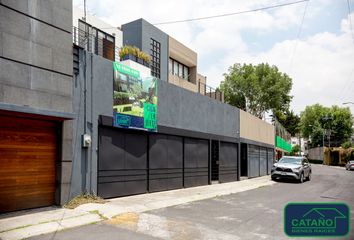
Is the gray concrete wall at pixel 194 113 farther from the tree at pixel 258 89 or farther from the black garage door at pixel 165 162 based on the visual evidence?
the tree at pixel 258 89

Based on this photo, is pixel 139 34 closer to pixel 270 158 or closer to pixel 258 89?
pixel 270 158

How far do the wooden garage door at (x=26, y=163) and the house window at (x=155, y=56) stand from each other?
1438 cm

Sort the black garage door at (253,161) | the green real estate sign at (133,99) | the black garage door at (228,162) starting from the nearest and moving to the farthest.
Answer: the green real estate sign at (133,99) → the black garage door at (228,162) → the black garage door at (253,161)

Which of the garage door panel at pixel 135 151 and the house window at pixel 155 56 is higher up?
the house window at pixel 155 56

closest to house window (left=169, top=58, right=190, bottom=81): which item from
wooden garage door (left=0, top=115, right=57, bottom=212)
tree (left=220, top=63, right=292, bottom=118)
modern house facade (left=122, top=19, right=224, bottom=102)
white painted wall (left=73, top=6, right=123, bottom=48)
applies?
modern house facade (left=122, top=19, right=224, bottom=102)

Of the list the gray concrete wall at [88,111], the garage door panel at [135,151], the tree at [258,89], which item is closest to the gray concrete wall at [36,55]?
the gray concrete wall at [88,111]

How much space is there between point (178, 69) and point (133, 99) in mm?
17169

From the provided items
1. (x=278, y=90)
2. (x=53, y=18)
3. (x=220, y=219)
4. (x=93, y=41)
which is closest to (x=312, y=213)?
(x=220, y=219)

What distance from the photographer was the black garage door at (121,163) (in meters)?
12.2

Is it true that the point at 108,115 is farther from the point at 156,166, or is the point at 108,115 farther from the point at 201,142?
the point at 201,142

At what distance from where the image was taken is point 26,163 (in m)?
9.52

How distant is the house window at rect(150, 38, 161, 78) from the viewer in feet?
79.4

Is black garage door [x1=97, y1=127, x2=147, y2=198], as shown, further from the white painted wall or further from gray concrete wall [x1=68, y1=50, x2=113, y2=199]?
the white painted wall

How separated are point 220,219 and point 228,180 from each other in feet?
44.7
